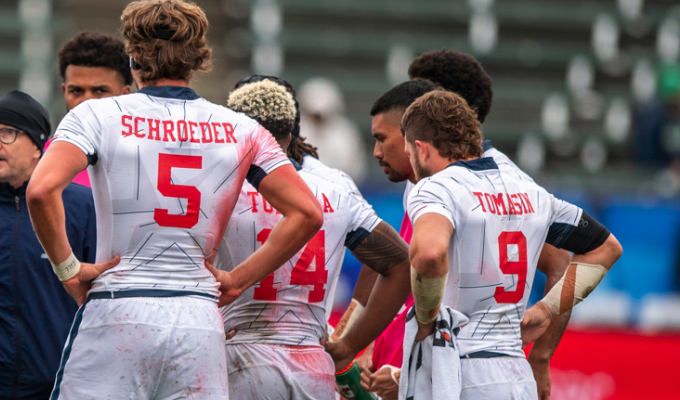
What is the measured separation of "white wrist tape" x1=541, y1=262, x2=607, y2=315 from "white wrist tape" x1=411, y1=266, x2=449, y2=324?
789 mm

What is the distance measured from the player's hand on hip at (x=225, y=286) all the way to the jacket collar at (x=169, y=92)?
686mm

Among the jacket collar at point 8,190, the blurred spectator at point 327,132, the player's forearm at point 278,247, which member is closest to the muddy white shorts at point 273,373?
the player's forearm at point 278,247

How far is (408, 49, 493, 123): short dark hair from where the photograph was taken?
15.4 ft

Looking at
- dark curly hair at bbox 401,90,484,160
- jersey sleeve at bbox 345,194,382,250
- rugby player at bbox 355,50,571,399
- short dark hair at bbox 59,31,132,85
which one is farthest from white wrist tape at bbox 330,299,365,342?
short dark hair at bbox 59,31,132,85

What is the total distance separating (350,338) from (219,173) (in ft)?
4.75

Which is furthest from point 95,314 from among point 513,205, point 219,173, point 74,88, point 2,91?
point 2,91

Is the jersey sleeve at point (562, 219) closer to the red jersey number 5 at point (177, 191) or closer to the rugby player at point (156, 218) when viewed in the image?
the rugby player at point (156, 218)

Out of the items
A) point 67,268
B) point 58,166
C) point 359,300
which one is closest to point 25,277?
point 67,268

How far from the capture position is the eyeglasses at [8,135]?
411cm

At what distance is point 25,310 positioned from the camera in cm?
395

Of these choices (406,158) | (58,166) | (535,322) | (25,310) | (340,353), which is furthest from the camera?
(406,158)

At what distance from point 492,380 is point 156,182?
1665 mm

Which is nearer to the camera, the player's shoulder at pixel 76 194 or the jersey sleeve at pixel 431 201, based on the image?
the jersey sleeve at pixel 431 201

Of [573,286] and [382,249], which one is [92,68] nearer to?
[382,249]
